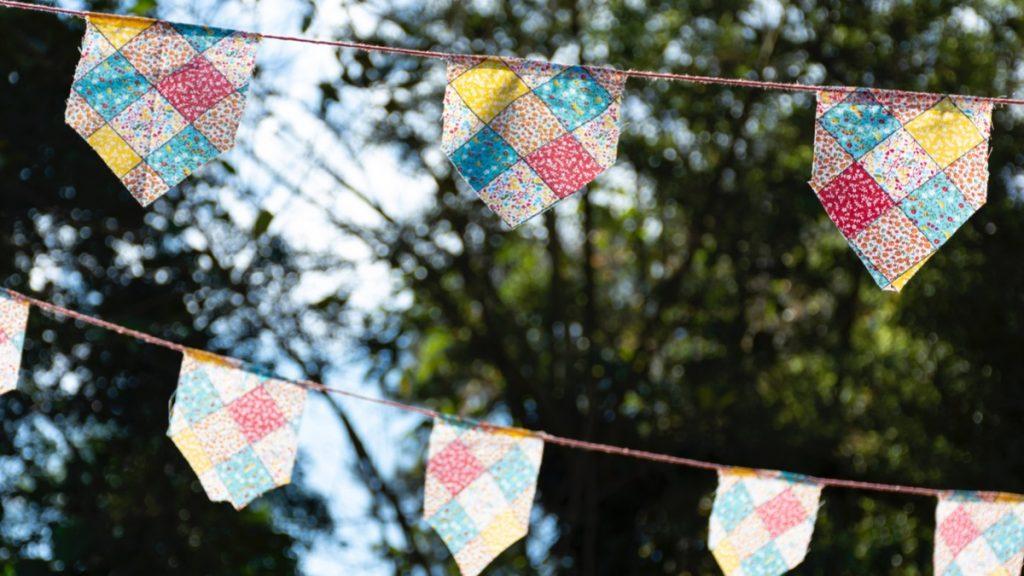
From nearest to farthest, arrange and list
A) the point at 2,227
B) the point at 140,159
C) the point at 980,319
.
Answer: the point at 140,159 → the point at 2,227 → the point at 980,319

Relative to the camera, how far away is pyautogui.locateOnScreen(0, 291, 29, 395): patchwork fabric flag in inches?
102

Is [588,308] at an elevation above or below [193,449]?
below

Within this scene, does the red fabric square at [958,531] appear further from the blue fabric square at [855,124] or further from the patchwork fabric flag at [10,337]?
the patchwork fabric flag at [10,337]

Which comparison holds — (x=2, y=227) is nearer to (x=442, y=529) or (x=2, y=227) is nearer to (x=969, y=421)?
(x=442, y=529)

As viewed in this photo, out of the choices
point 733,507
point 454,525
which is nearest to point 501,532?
point 454,525

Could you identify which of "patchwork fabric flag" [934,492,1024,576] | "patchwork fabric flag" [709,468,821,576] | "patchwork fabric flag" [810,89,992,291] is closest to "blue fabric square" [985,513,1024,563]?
"patchwork fabric flag" [934,492,1024,576]

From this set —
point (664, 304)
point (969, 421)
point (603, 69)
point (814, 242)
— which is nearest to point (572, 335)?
point (664, 304)

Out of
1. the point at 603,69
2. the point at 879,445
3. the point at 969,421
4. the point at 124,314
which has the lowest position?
the point at 879,445

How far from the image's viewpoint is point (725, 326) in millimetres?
5418

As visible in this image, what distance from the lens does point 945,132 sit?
2.38 meters

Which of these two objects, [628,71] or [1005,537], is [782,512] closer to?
[1005,537]

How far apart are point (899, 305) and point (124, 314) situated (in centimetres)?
303

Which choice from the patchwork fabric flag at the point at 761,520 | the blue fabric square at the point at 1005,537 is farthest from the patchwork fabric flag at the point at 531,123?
the blue fabric square at the point at 1005,537

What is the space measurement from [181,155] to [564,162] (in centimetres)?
71
